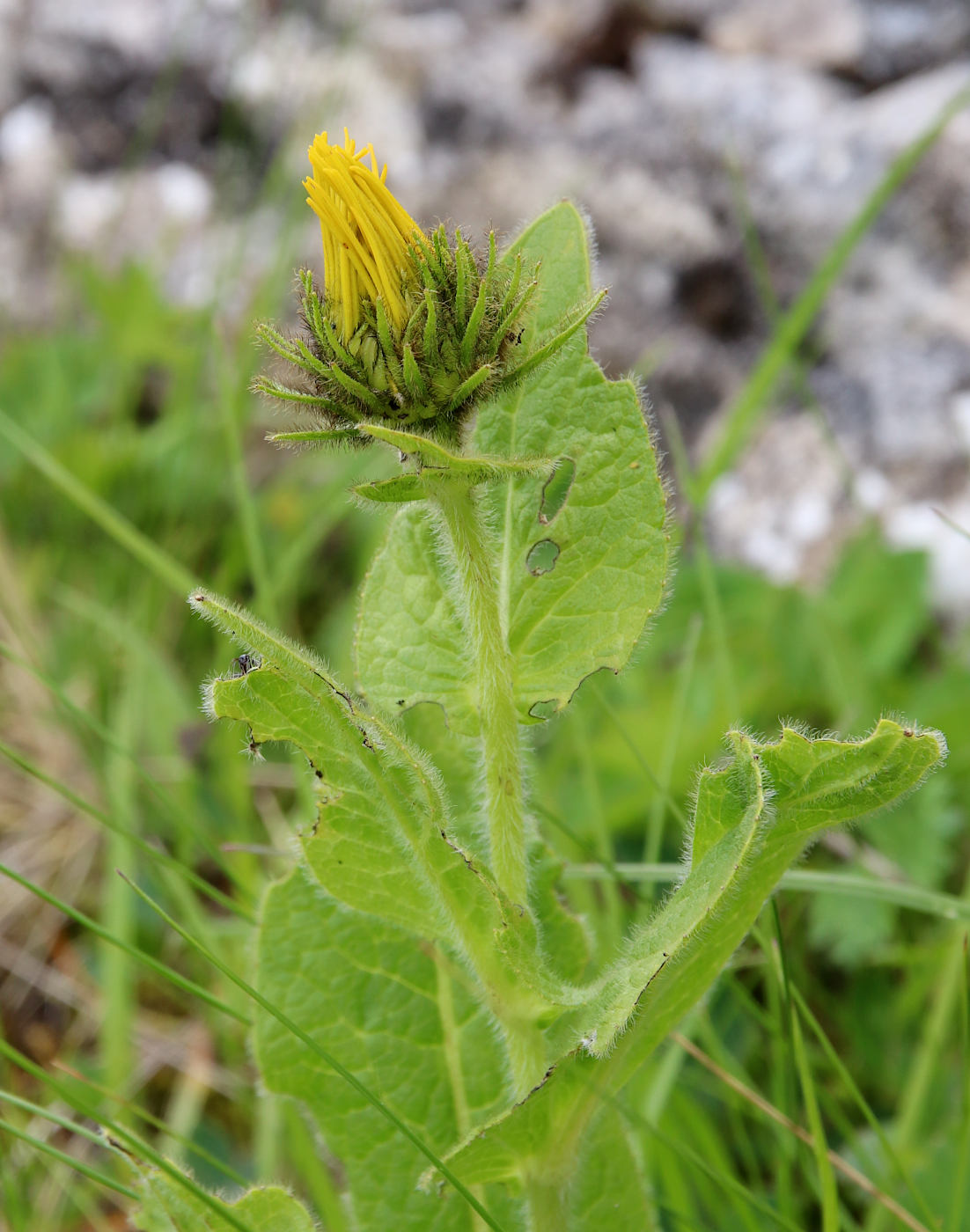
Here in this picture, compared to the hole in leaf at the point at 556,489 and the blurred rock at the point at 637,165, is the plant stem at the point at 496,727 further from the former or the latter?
the blurred rock at the point at 637,165

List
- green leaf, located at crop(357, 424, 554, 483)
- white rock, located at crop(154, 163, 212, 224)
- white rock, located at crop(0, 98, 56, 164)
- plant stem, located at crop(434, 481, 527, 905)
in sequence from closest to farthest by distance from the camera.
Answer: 1. green leaf, located at crop(357, 424, 554, 483)
2. plant stem, located at crop(434, 481, 527, 905)
3. white rock, located at crop(154, 163, 212, 224)
4. white rock, located at crop(0, 98, 56, 164)

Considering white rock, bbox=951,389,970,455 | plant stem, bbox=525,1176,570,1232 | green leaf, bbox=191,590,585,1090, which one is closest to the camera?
green leaf, bbox=191,590,585,1090

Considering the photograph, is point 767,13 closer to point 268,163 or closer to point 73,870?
point 268,163

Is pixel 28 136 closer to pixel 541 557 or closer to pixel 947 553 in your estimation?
pixel 947 553

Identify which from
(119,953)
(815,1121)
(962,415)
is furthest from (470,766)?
(962,415)

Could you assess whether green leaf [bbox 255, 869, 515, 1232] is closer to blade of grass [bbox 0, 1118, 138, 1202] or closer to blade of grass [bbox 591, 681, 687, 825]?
blade of grass [bbox 0, 1118, 138, 1202]

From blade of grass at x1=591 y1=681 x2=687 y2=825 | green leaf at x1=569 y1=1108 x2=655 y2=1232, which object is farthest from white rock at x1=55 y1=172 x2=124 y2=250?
green leaf at x1=569 y1=1108 x2=655 y2=1232
